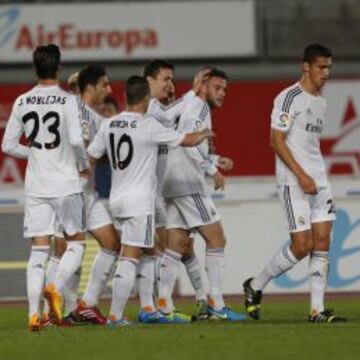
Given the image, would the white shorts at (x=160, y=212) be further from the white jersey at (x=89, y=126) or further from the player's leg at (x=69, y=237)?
the player's leg at (x=69, y=237)

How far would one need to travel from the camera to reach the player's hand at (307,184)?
11336mm

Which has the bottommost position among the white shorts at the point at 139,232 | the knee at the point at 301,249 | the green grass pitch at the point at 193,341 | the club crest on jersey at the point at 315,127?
the green grass pitch at the point at 193,341

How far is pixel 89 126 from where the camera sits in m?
11.8

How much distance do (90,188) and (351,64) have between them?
51.0 feet

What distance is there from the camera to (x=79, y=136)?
1091 centimetres

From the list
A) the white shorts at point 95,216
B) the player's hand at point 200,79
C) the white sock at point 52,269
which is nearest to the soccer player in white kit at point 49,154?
the white sock at point 52,269

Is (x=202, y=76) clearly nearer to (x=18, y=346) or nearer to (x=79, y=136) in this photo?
(x=79, y=136)

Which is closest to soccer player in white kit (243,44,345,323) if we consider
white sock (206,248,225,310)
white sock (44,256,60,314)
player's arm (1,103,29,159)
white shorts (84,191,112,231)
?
white sock (206,248,225,310)

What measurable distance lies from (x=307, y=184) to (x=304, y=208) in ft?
0.82

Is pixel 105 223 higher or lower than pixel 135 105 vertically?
lower

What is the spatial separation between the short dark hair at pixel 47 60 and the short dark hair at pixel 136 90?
1.86 ft

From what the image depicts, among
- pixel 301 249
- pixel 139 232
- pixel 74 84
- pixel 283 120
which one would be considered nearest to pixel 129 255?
pixel 139 232

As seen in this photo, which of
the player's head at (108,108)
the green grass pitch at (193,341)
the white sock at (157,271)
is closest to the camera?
the green grass pitch at (193,341)

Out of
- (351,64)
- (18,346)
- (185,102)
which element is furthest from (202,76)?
(351,64)
